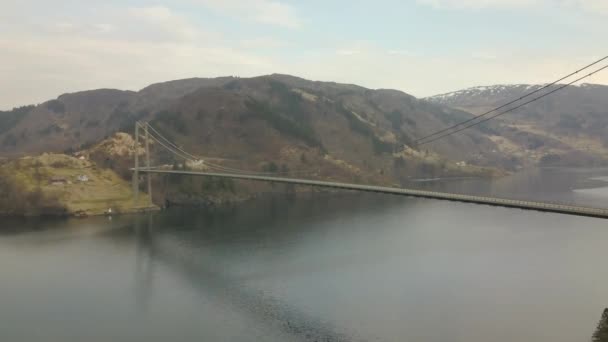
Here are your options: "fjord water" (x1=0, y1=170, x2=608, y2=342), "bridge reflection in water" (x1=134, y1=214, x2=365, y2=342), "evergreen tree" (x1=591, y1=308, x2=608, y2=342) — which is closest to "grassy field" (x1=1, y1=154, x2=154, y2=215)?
"fjord water" (x1=0, y1=170, x2=608, y2=342)

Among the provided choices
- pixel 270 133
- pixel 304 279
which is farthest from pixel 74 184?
pixel 270 133

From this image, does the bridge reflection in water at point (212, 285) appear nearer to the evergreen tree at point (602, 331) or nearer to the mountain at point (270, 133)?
the evergreen tree at point (602, 331)

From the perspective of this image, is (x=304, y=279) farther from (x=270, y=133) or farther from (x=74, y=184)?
(x=270, y=133)

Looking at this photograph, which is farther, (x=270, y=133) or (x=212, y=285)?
(x=270, y=133)

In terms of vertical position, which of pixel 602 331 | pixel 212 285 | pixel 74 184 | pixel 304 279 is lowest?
pixel 212 285

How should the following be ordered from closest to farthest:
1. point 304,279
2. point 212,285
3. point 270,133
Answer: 1. point 212,285
2. point 304,279
3. point 270,133

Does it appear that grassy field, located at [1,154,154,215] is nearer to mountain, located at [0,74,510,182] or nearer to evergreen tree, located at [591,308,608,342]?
mountain, located at [0,74,510,182]

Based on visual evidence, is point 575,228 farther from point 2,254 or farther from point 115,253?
point 2,254

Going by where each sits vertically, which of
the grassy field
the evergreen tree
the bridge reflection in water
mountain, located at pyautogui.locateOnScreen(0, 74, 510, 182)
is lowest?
the bridge reflection in water
